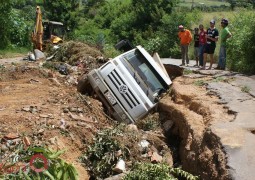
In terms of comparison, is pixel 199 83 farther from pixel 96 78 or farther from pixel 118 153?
pixel 118 153

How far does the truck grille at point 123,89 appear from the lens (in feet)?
27.6

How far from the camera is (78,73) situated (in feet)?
43.5

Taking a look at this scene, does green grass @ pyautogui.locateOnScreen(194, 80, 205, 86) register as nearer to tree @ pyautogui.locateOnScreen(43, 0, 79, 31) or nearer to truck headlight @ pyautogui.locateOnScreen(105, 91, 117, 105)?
truck headlight @ pyautogui.locateOnScreen(105, 91, 117, 105)

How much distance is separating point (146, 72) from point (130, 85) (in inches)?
26.5

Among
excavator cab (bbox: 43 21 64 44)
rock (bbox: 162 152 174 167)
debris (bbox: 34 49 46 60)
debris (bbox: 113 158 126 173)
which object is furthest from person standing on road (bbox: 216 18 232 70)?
excavator cab (bbox: 43 21 64 44)

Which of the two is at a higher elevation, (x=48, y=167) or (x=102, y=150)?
(x=48, y=167)

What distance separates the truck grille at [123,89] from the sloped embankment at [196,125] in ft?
2.23

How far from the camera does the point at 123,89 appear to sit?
8523mm

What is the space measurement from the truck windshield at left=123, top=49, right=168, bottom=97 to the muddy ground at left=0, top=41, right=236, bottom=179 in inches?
10.6

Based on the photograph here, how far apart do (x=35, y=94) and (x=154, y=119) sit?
2.91 m

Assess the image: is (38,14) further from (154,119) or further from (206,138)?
(206,138)

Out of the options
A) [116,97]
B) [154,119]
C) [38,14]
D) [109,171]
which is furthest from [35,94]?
[38,14]

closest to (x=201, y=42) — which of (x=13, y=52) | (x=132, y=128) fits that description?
(x=132, y=128)

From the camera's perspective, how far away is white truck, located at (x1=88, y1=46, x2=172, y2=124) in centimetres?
841
